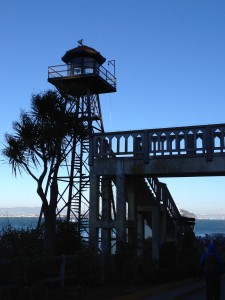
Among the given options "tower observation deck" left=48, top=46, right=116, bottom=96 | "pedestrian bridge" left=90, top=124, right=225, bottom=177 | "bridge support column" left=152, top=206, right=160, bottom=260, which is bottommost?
"bridge support column" left=152, top=206, right=160, bottom=260

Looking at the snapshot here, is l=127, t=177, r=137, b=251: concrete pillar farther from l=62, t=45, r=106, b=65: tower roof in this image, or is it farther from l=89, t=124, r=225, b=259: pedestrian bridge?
l=62, t=45, r=106, b=65: tower roof

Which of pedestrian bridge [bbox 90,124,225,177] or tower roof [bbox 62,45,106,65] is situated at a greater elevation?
tower roof [bbox 62,45,106,65]

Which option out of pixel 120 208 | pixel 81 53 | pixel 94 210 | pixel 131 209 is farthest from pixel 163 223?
pixel 81 53

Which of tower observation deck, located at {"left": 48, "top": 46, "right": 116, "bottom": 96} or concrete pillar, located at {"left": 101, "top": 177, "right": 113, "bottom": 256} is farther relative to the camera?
tower observation deck, located at {"left": 48, "top": 46, "right": 116, "bottom": 96}

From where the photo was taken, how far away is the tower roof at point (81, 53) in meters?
25.7

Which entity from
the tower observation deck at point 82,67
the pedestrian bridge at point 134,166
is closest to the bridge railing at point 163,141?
the pedestrian bridge at point 134,166

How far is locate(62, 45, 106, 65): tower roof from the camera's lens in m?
25.7

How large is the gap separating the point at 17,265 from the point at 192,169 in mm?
6500

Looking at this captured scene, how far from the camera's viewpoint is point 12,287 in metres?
9.58

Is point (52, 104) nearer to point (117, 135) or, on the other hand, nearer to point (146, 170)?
point (117, 135)

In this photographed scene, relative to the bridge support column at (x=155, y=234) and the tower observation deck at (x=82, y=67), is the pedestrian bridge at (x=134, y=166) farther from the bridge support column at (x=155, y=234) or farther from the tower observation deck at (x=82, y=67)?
the tower observation deck at (x=82, y=67)

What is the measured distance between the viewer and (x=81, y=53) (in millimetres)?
25781

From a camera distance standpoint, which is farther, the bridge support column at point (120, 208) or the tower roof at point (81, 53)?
the tower roof at point (81, 53)

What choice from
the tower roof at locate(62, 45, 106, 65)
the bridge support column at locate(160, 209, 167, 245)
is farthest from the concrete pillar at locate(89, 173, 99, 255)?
the tower roof at locate(62, 45, 106, 65)
